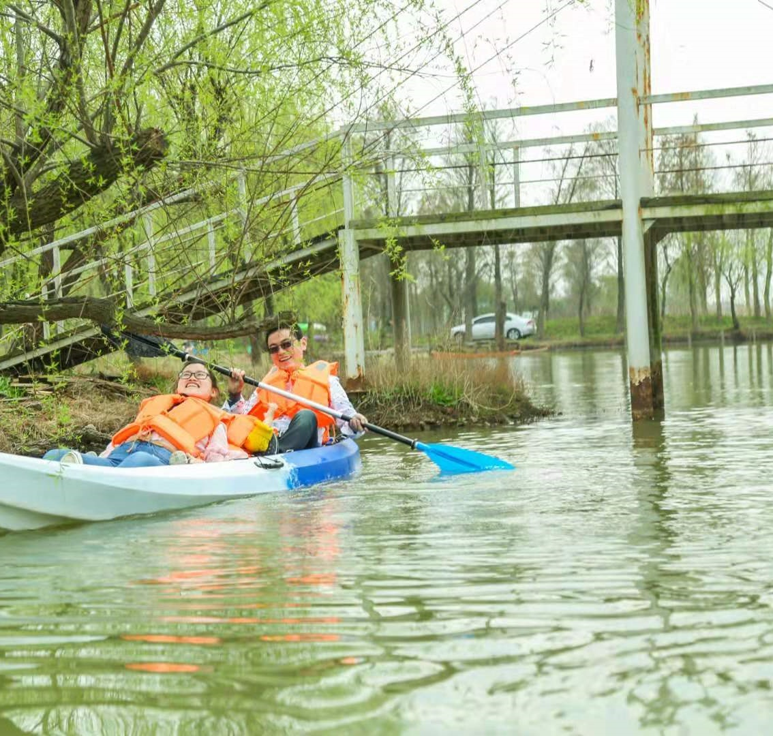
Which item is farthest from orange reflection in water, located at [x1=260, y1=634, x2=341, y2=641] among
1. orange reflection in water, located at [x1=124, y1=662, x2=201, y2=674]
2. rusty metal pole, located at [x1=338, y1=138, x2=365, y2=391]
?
rusty metal pole, located at [x1=338, y1=138, x2=365, y2=391]

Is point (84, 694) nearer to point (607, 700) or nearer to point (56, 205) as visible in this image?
point (607, 700)

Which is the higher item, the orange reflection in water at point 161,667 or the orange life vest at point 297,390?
the orange life vest at point 297,390

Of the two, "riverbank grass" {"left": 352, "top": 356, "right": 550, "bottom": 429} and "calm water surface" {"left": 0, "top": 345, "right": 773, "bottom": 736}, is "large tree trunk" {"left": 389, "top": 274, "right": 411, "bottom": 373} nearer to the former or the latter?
"riverbank grass" {"left": 352, "top": 356, "right": 550, "bottom": 429}

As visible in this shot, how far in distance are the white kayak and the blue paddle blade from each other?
1.11 meters

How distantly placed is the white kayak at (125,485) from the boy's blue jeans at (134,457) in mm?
195

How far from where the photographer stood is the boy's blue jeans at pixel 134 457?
25.9ft

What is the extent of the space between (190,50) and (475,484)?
380cm

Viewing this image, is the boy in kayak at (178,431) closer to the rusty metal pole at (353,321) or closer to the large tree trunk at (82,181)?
the large tree trunk at (82,181)

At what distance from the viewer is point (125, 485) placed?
7.54 m

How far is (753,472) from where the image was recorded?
9086 millimetres

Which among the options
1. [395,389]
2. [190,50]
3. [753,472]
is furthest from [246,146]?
[395,389]

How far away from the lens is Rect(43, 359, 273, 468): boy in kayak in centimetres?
818

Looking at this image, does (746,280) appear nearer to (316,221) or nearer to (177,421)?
(316,221)

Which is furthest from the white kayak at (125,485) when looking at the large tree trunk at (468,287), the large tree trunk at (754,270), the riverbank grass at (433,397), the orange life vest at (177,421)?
the large tree trunk at (754,270)
